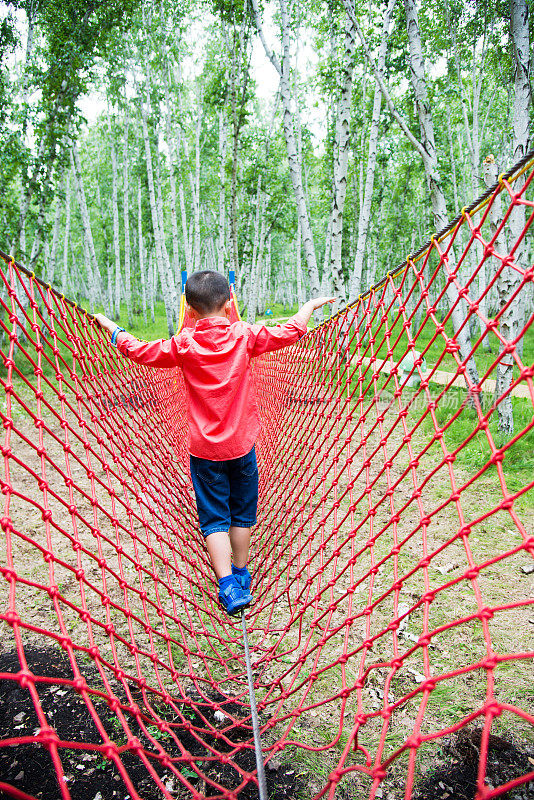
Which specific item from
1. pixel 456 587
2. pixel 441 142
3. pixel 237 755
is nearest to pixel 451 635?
pixel 456 587

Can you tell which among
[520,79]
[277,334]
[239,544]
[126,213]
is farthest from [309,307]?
[126,213]

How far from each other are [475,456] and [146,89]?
10.7 meters

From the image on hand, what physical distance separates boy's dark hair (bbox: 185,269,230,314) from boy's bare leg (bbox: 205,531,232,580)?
0.81m

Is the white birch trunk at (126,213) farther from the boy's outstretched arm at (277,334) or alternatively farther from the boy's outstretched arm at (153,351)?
the boy's outstretched arm at (277,334)

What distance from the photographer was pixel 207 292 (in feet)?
5.69

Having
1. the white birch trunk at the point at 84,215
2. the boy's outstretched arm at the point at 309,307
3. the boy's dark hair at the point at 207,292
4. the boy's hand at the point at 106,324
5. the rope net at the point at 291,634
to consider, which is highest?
the white birch trunk at the point at 84,215

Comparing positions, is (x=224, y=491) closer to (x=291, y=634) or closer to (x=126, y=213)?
(x=291, y=634)

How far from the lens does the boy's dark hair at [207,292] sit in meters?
1.74

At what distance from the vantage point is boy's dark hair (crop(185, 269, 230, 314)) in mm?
1735

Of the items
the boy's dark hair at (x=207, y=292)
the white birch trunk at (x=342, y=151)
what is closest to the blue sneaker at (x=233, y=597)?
the boy's dark hair at (x=207, y=292)

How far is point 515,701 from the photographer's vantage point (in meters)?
1.34

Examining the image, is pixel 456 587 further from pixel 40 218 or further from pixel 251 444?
Result: pixel 40 218

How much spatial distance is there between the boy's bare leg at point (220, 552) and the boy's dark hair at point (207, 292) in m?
0.81

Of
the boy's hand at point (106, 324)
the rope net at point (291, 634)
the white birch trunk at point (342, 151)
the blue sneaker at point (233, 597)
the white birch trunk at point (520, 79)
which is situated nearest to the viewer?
the rope net at point (291, 634)
